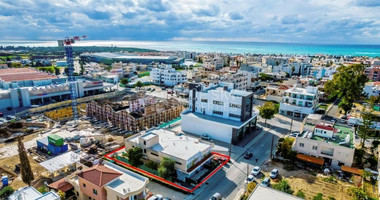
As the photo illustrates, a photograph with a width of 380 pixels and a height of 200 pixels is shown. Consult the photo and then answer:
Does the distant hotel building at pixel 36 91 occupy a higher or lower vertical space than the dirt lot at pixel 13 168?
higher

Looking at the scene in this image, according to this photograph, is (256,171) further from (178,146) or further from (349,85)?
(349,85)

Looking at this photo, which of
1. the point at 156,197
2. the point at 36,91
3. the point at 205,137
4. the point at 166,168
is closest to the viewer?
the point at 156,197

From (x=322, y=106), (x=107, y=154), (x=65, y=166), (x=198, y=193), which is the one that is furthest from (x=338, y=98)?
(x=65, y=166)

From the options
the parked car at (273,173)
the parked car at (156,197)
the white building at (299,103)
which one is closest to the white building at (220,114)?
the parked car at (273,173)

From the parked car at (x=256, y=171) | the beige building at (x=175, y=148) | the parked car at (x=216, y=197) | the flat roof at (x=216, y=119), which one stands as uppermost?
the flat roof at (x=216, y=119)

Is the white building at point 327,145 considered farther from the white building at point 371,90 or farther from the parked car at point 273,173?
the white building at point 371,90

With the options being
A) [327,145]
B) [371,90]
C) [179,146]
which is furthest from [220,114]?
[371,90]

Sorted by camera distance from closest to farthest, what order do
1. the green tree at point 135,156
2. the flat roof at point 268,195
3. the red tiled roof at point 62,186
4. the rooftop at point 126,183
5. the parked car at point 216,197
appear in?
the flat roof at point 268,195 < the rooftop at point 126,183 < the red tiled roof at point 62,186 < the parked car at point 216,197 < the green tree at point 135,156

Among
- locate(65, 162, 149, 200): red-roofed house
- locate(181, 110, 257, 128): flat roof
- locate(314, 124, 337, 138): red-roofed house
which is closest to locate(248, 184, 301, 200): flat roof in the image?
locate(65, 162, 149, 200): red-roofed house
